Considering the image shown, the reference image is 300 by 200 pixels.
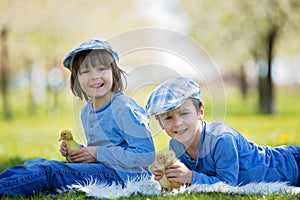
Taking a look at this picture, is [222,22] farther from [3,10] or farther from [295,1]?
[3,10]

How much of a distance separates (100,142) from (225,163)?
0.92 metres

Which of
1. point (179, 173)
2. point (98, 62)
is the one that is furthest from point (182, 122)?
point (98, 62)

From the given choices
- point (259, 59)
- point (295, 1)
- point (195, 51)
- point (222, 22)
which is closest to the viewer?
point (195, 51)

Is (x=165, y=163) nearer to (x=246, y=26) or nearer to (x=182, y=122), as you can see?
(x=182, y=122)

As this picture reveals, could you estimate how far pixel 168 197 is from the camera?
8.78 ft

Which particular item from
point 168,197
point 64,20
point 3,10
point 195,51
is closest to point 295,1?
point 64,20

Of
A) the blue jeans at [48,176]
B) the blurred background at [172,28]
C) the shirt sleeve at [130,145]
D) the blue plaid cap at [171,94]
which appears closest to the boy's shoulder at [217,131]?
the blue plaid cap at [171,94]

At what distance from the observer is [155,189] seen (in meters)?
2.94

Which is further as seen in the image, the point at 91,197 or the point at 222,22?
the point at 222,22

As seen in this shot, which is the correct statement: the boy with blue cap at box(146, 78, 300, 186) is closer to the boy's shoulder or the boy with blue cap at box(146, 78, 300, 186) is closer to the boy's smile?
the boy's shoulder

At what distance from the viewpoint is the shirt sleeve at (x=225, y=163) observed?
2881mm

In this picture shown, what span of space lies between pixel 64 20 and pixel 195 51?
13329 millimetres

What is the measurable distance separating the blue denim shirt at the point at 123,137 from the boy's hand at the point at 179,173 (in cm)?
27

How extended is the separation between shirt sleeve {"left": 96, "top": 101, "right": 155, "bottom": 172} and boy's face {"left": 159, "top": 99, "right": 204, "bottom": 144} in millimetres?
179
